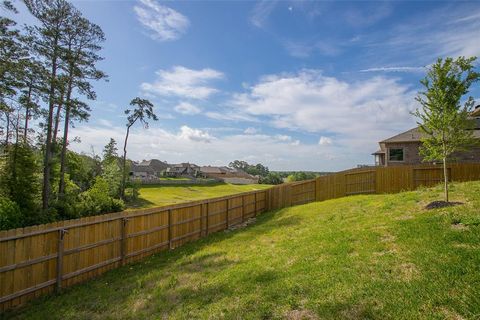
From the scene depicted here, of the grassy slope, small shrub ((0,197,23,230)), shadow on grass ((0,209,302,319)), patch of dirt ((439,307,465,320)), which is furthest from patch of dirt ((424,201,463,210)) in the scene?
small shrub ((0,197,23,230))

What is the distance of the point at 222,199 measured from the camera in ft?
47.7

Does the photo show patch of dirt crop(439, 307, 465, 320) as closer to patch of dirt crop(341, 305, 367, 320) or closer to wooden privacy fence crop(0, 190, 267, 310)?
patch of dirt crop(341, 305, 367, 320)

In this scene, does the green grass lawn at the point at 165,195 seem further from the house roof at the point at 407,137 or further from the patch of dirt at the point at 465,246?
the patch of dirt at the point at 465,246

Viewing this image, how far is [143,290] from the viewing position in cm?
645

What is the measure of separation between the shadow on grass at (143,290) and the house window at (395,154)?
21.4 meters

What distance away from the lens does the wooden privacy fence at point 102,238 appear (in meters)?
6.08

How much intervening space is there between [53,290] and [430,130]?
37.3 ft

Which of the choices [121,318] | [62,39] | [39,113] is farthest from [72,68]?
[121,318]

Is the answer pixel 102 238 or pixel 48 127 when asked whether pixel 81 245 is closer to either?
pixel 102 238

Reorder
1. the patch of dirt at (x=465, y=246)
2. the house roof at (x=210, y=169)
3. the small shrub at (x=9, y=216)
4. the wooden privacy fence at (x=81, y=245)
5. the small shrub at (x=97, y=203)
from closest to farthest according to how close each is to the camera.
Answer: the patch of dirt at (x=465, y=246) → the wooden privacy fence at (x=81, y=245) → the small shrub at (x=9, y=216) → the small shrub at (x=97, y=203) → the house roof at (x=210, y=169)

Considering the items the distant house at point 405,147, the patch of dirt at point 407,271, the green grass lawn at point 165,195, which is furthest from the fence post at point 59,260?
the green grass lawn at point 165,195

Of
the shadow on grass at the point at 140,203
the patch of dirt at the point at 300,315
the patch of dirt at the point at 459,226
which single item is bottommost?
the shadow on grass at the point at 140,203

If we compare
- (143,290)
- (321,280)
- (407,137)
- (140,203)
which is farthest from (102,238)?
(140,203)

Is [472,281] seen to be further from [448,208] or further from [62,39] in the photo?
[62,39]
